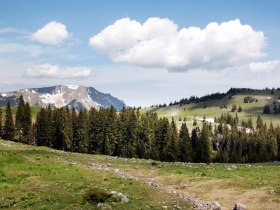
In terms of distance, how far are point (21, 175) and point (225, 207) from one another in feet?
79.5

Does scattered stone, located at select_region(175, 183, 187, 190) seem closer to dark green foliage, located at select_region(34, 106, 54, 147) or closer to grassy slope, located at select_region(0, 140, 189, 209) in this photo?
grassy slope, located at select_region(0, 140, 189, 209)

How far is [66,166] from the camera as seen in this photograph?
52.2 meters

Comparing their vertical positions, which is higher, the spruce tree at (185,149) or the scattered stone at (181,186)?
the scattered stone at (181,186)

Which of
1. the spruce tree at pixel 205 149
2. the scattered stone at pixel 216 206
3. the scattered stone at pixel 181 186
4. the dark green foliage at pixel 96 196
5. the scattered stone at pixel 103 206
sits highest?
the dark green foliage at pixel 96 196

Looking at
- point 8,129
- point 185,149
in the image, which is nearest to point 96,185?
point 185,149

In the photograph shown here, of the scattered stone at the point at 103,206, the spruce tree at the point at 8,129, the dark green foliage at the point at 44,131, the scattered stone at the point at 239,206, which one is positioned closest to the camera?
the scattered stone at the point at 103,206

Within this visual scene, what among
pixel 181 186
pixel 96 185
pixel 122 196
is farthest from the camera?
pixel 181 186

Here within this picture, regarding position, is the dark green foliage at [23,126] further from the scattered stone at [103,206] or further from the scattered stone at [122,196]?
the scattered stone at [103,206]

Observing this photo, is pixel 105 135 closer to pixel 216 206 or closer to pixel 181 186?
pixel 181 186

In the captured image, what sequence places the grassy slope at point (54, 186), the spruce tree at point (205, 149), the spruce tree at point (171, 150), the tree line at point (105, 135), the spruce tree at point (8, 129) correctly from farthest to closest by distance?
1. the spruce tree at point (205, 149)
2. the spruce tree at point (8, 129)
3. the tree line at point (105, 135)
4. the spruce tree at point (171, 150)
5. the grassy slope at point (54, 186)

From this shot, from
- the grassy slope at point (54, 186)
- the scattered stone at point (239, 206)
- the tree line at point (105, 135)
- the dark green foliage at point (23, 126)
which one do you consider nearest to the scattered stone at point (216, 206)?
the scattered stone at point (239, 206)

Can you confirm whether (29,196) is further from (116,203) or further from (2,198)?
(116,203)

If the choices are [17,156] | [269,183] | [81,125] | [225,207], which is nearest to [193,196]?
[225,207]

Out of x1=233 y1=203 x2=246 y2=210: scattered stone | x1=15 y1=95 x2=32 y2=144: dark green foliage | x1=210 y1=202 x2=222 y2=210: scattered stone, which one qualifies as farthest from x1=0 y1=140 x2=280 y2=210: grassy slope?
x1=15 y1=95 x2=32 y2=144: dark green foliage
